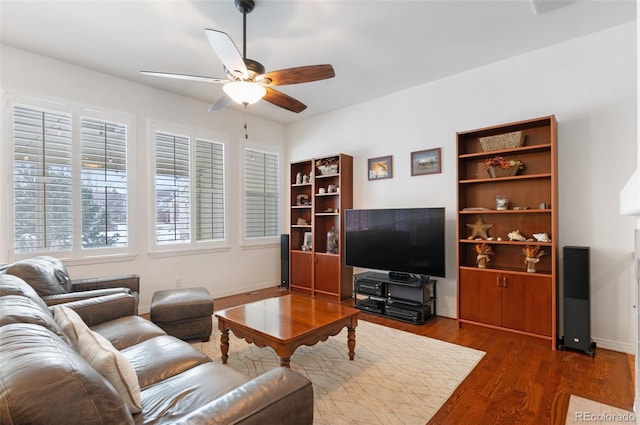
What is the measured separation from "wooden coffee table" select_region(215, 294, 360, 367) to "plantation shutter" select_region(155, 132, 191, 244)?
209 cm

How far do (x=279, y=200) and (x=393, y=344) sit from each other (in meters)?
3.43

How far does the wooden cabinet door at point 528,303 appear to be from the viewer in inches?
117

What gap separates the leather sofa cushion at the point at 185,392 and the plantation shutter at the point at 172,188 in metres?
2.99

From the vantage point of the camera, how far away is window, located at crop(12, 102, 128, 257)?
3262 mm

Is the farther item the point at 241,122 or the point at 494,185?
the point at 241,122

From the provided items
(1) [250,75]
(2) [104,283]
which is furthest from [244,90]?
(2) [104,283]

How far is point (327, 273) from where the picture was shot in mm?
4781

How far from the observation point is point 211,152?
4.79m

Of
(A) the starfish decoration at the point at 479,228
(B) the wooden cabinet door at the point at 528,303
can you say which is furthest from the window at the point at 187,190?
(B) the wooden cabinet door at the point at 528,303

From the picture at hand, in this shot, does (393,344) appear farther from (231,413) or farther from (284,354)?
(231,413)

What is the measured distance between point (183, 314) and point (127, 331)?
0.74 meters

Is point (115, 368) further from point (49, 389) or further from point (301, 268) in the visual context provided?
point (301, 268)

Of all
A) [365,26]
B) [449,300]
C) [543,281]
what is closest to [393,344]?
[449,300]

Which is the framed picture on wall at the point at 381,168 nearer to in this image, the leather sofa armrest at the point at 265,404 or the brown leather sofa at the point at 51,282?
the brown leather sofa at the point at 51,282
